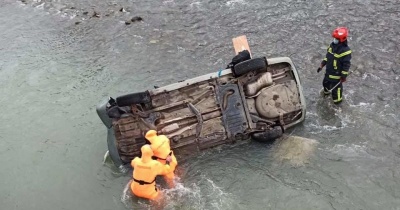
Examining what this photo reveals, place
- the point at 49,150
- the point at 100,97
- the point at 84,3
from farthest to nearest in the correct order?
the point at 84,3 → the point at 100,97 → the point at 49,150

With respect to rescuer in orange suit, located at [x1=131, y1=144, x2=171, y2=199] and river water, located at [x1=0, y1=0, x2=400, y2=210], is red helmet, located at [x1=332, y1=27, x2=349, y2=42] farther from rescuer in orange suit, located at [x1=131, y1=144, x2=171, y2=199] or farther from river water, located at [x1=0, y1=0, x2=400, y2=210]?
rescuer in orange suit, located at [x1=131, y1=144, x2=171, y2=199]

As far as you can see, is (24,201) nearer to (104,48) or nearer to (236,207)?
(236,207)

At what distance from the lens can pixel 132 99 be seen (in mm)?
7766

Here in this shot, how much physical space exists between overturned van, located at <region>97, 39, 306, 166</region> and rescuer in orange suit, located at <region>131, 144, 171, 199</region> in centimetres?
84

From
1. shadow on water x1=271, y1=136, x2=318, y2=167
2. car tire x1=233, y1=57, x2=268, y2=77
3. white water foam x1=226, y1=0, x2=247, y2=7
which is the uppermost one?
white water foam x1=226, y1=0, x2=247, y2=7

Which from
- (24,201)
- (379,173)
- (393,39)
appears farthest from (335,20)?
(24,201)

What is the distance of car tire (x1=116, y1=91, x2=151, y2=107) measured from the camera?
7.72 meters

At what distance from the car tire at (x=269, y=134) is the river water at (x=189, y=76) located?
28 cm

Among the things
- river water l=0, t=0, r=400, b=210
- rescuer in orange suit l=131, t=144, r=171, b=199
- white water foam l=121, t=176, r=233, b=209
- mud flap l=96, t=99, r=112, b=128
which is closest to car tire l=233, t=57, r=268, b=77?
river water l=0, t=0, r=400, b=210

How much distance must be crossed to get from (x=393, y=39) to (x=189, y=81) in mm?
6170

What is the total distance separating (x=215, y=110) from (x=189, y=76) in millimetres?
2800

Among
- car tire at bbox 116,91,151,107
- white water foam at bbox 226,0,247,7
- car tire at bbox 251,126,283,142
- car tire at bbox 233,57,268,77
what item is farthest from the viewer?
white water foam at bbox 226,0,247,7

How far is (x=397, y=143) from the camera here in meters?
8.31

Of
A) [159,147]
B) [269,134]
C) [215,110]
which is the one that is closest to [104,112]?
[159,147]
